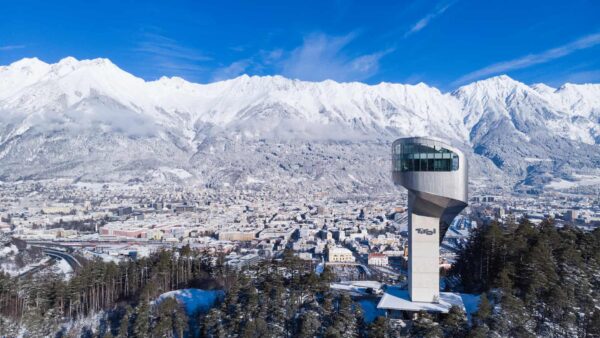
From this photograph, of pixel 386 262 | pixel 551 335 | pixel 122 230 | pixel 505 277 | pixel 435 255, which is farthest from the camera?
pixel 122 230

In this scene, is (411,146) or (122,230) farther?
(122,230)

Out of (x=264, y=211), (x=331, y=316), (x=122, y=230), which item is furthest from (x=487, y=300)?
(x=264, y=211)

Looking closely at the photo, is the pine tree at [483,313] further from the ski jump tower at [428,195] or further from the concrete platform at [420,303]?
the ski jump tower at [428,195]

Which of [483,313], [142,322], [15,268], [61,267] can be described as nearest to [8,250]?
[15,268]

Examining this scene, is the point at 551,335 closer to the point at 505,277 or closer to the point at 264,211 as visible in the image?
the point at 505,277

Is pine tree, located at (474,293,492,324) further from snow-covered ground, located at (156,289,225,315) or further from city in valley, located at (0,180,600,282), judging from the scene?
city in valley, located at (0,180,600,282)

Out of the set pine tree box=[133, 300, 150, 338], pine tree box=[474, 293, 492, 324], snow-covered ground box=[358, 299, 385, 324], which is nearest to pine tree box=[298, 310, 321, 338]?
snow-covered ground box=[358, 299, 385, 324]
